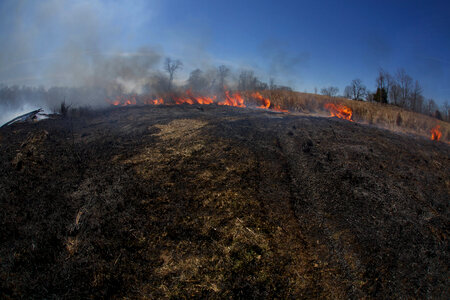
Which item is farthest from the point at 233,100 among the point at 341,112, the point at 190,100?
the point at 341,112

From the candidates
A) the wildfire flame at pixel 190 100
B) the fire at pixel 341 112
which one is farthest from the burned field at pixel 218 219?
the wildfire flame at pixel 190 100

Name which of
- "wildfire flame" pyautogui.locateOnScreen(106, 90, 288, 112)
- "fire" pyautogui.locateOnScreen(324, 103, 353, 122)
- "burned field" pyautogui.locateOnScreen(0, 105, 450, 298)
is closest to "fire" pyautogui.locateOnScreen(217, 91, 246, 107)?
"wildfire flame" pyautogui.locateOnScreen(106, 90, 288, 112)

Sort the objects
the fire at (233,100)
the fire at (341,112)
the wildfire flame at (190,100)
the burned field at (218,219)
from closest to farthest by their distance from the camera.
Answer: the burned field at (218,219)
the fire at (341,112)
the wildfire flame at (190,100)
the fire at (233,100)

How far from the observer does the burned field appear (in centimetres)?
282

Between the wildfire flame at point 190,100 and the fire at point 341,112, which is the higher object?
the wildfire flame at point 190,100

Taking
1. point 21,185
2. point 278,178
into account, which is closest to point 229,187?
point 278,178

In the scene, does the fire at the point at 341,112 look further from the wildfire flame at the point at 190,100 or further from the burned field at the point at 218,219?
the burned field at the point at 218,219

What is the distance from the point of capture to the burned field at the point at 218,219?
282cm

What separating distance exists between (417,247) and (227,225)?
3.34 metres

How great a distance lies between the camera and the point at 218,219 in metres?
3.67

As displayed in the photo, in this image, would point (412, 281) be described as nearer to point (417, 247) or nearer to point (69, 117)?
point (417, 247)

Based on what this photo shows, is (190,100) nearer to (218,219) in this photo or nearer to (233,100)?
(233,100)

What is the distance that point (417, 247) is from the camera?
11.7ft

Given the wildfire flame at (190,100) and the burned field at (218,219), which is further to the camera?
the wildfire flame at (190,100)
